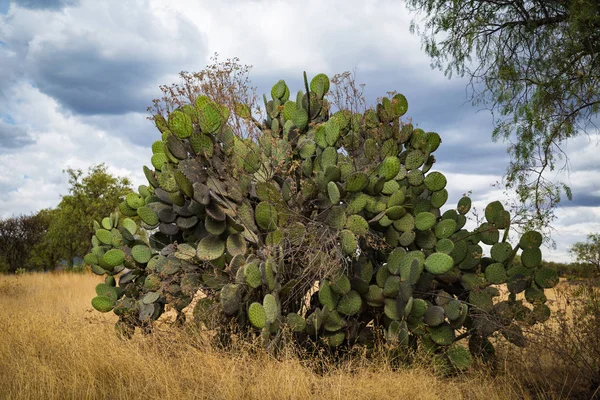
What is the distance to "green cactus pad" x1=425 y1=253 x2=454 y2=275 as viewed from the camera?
17.3ft

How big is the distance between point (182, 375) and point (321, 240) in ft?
5.35

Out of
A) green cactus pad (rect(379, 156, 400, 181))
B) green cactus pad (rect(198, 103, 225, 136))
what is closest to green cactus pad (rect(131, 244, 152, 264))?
Result: green cactus pad (rect(198, 103, 225, 136))

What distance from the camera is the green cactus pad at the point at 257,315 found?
4891 millimetres

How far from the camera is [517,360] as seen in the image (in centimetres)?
551

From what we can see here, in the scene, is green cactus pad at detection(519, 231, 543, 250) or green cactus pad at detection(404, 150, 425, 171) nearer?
green cactus pad at detection(519, 231, 543, 250)

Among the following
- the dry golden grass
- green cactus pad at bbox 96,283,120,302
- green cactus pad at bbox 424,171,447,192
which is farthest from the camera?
green cactus pad at bbox 96,283,120,302

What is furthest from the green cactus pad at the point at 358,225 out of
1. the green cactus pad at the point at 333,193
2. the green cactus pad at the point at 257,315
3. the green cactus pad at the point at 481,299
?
the green cactus pad at the point at 481,299

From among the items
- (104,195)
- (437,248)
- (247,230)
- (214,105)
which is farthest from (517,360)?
(104,195)

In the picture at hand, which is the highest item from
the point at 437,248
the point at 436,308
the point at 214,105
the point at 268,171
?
the point at 214,105

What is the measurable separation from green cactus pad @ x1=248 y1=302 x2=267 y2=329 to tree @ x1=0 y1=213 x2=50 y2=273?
1793 cm

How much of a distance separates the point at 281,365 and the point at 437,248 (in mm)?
2074

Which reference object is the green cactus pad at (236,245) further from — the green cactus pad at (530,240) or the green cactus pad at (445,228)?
the green cactus pad at (530,240)

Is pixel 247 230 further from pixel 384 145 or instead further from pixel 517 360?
pixel 517 360

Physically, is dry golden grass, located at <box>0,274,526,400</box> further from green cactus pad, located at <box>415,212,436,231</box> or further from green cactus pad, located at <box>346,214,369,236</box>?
green cactus pad, located at <box>415,212,436,231</box>
